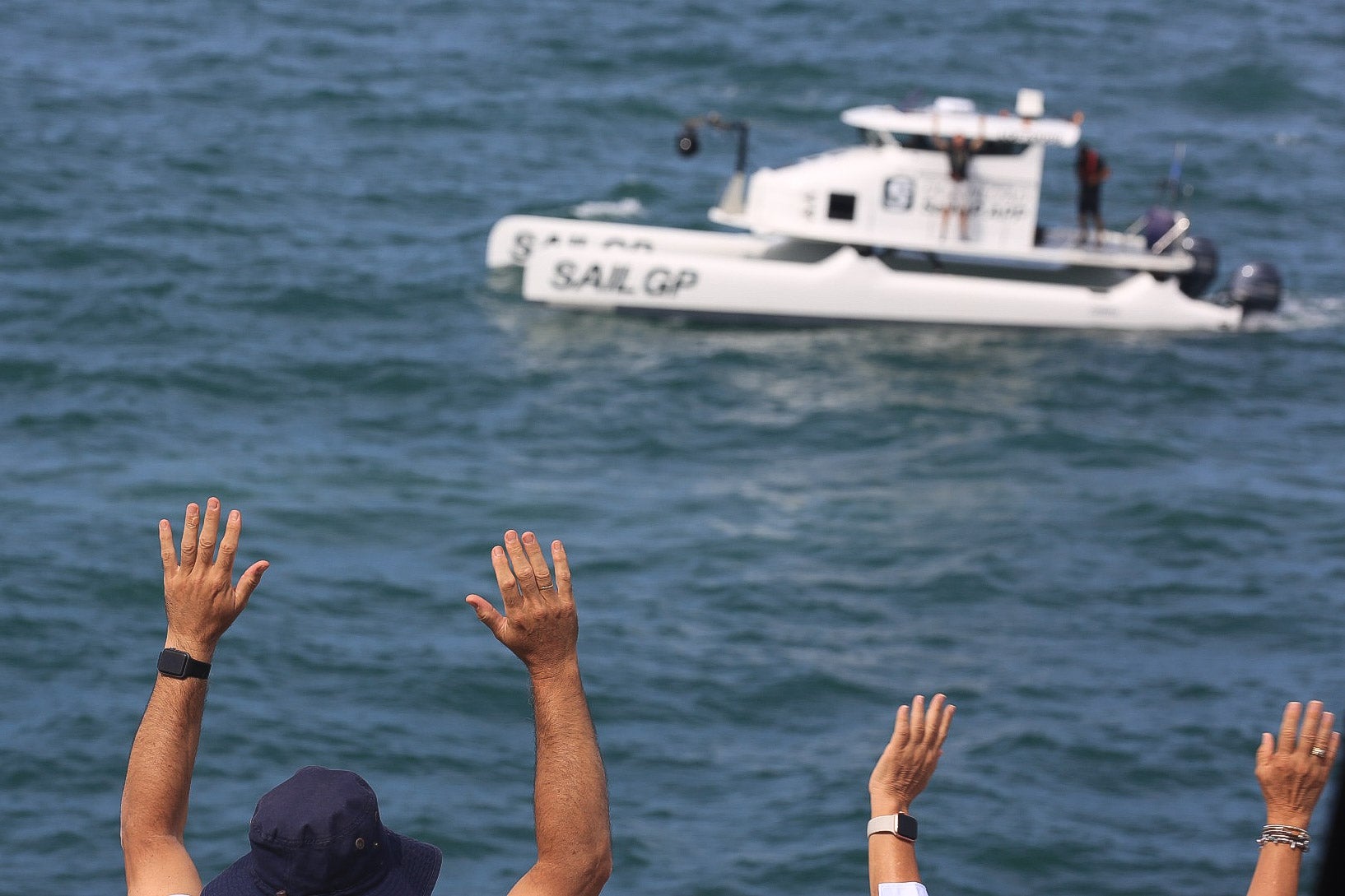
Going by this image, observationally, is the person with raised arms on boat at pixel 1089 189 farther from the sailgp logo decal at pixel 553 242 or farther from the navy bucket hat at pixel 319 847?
the navy bucket hat at pixel 319 847

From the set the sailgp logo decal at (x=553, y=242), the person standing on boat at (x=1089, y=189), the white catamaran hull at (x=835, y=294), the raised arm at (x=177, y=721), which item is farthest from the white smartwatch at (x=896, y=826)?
the sailgp logo decal at (x=553, y=242)

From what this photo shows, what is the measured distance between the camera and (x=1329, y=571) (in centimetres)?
1393

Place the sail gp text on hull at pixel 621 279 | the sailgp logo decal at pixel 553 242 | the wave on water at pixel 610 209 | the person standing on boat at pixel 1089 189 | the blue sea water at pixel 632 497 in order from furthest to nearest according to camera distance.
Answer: the wave on water at pixel 610 209, the sailgp logo decal at pixel 553 242, the person standing on boat at pixel 1089 189, the sail gp text on hull at pixel 621 279, the blue sea water at pixel 632 497

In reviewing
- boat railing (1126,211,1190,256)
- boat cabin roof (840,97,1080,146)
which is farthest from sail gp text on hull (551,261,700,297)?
boat railing (1126,211,1190,256)

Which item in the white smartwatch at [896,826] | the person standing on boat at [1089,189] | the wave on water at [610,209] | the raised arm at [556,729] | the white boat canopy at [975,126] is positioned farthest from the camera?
the wave on water at [610,209]

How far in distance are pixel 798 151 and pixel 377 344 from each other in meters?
10.7

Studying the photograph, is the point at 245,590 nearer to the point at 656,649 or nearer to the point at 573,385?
the point at 656,649

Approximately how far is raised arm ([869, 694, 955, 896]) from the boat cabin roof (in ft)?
54.7

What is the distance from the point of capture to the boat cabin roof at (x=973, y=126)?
20.1 metres

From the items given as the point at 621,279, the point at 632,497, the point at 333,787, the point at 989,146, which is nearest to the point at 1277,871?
the point at 333,787

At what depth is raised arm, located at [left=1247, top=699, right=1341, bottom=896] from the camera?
12.3ft

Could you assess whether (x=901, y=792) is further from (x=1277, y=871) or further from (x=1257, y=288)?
(x=1257, y=288)

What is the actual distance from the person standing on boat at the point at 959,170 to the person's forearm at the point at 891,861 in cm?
1712

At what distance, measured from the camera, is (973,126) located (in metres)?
20.3
